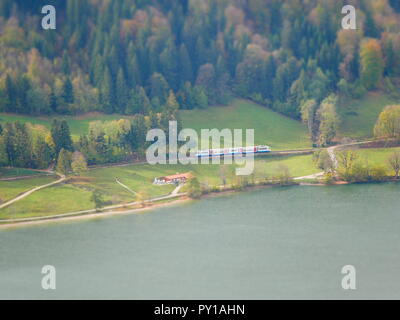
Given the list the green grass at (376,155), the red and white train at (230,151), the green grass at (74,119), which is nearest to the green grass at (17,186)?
the green grass at (74,119)

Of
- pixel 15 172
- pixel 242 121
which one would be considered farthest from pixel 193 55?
pixel 15 172

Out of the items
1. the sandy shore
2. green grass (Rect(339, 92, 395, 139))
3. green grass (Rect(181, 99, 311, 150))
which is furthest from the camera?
green grass (Rect(339, 92, 395, 139))

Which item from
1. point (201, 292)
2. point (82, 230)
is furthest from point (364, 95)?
point (201, 292)

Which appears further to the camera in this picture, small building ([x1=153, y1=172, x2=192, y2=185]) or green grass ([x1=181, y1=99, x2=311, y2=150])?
green grass ([x1=181, y1=99, x2=311, y2=150])

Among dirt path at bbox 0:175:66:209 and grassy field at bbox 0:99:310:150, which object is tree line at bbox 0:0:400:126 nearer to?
grassy field at bbox 0:99:310:150

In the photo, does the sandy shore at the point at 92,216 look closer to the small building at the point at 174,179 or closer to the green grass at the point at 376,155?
the small building at the point at 174,179

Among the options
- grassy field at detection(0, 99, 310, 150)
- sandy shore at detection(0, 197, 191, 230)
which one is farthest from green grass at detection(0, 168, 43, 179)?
grassy field at detection(0, 99, 310, 150)

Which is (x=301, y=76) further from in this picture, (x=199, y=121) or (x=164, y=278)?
(x=164, y=278)
